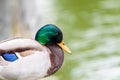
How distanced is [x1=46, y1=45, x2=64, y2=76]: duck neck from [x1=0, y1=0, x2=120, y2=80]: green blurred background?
1.55 meters

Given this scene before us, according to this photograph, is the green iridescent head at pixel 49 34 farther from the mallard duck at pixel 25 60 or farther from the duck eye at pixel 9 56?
the duck eye at pixel 9 56

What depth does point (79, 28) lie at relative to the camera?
1035 cm

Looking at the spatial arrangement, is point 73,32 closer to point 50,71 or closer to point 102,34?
point 102,34

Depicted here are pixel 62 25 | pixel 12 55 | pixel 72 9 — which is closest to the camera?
pixel 12 55

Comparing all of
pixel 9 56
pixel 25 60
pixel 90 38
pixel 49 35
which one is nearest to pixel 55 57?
pixel 49 35

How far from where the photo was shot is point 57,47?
20.3 feet

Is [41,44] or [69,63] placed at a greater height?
[41,44]

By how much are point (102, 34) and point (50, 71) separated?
4.05 m

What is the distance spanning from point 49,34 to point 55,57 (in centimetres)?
20

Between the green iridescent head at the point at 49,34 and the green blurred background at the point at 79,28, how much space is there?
1.51 metres

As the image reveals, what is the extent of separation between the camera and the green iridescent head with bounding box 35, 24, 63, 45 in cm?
615

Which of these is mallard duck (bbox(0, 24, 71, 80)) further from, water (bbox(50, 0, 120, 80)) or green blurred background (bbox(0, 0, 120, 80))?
water (bbox(50, 0, 120, 80))

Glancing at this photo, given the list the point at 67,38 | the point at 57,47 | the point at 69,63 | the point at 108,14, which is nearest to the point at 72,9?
the point at 108,14

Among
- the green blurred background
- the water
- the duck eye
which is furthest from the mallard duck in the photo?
the water
